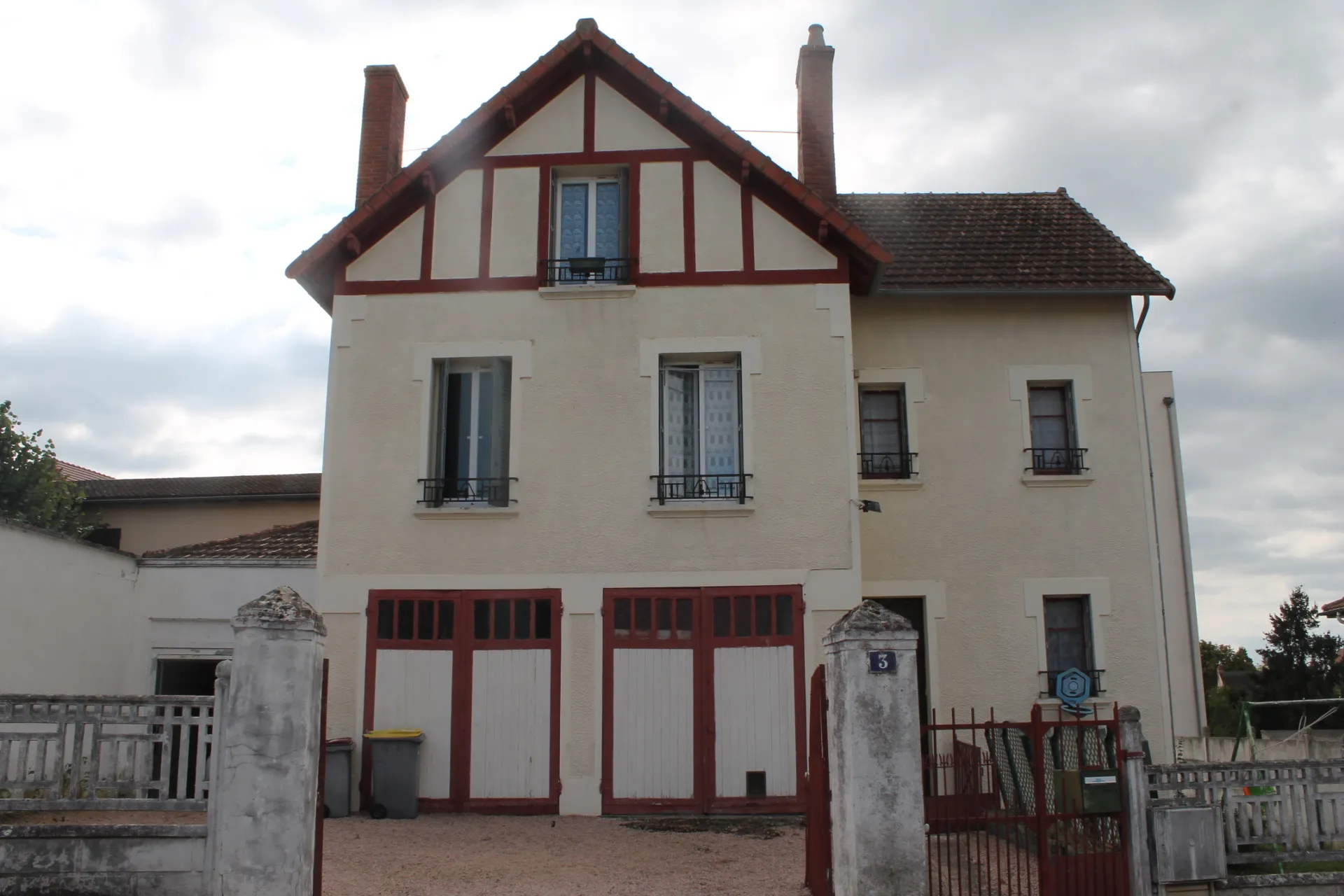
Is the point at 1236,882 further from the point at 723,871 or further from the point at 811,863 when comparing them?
the point at 723,871

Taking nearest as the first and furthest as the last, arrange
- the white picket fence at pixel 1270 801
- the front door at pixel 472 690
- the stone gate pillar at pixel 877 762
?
the stone gate pillar at pixel 877 762 < the white picket fence at pixel 1270 801 < the front door at pixel 472 690

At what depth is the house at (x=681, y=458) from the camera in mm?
11594

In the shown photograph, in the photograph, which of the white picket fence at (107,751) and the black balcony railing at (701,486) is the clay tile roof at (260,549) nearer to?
the black balcony railing at (701,486)

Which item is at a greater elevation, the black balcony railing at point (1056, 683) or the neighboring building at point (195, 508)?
the neighboring building at point (195, 508)

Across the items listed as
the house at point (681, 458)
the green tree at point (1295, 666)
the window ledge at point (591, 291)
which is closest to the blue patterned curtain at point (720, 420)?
the house at point (681, 458)

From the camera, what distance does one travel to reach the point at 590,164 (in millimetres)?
12742

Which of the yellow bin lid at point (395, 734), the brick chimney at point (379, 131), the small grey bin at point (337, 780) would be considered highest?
the brick chimney at point (379, 131)

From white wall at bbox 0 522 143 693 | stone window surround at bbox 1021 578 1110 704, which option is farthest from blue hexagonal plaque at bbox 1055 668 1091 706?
white wall at bbox 0 522 143 693

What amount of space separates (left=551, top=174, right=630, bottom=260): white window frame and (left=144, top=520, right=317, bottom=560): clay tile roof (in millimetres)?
6083

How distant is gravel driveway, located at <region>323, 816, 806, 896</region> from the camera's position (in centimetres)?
815

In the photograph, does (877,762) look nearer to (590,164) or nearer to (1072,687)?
(1072,687)

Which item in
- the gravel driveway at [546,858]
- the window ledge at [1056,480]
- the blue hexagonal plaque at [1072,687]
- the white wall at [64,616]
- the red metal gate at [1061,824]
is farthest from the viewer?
the window ledge at [1056,480]

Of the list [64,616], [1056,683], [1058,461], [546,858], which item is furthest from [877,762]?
[64,616]

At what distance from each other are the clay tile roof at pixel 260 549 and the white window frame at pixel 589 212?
20.0ft
